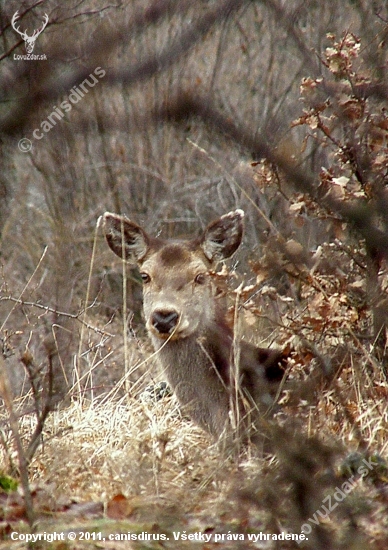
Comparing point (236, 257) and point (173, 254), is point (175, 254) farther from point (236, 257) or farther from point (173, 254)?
point (236, 257)

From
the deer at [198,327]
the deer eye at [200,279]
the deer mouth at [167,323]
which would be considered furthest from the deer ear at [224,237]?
the deer mouth at [167,323]

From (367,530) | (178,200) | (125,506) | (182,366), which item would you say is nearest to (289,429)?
(367,530)

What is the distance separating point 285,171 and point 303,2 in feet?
37.2

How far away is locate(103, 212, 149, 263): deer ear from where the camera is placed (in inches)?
293

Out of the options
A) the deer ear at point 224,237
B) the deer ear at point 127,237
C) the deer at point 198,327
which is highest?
the deer ear at point 127,237

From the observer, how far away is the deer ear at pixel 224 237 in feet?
24.1

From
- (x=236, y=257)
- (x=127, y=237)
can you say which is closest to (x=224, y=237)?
(x=127, y=237)

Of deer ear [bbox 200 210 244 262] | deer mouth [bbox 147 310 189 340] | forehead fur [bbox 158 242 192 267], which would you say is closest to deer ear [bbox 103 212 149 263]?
forehead fur [bbox 158 242 192 267]

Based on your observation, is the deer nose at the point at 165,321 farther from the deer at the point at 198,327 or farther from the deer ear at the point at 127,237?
the deer ear at the point at 127,237

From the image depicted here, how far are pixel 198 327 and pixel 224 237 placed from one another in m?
0.87

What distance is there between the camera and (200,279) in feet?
23.5

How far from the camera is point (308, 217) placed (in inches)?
285

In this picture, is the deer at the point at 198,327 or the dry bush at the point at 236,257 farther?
the deer at the point at 198,327

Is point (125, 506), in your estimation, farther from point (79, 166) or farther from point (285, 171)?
point (79, 166)
